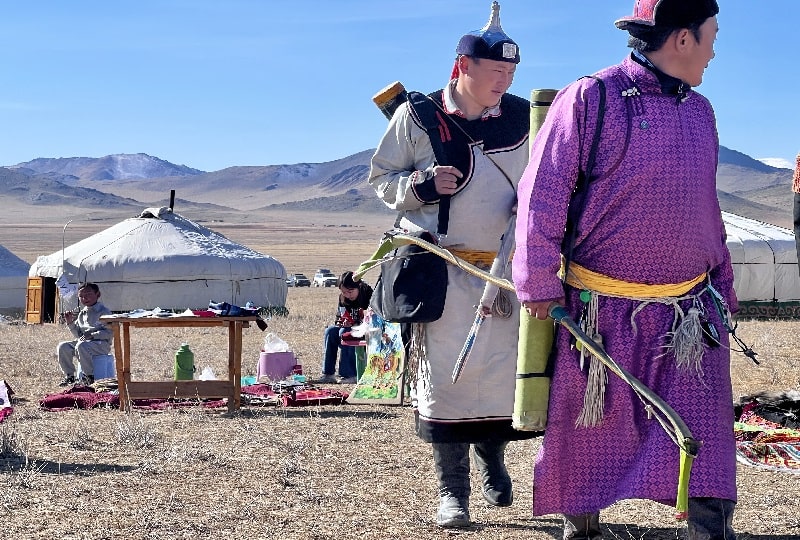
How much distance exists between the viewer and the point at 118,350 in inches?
334

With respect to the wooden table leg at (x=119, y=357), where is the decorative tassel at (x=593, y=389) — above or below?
above

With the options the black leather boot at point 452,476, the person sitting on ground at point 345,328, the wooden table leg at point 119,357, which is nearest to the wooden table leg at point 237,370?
the wooden table leg at point 119,357

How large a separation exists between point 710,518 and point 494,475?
1.50m

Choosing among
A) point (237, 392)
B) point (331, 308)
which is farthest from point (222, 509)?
point (331, 308)

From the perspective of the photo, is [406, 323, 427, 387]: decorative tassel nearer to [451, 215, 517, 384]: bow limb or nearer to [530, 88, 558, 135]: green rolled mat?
[451, 215, 517, 384]: bow limb

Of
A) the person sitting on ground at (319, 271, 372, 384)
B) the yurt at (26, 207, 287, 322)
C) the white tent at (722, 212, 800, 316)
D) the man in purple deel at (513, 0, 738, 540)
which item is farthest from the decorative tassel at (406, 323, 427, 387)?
the white tent at (722, 212, 800, 316)

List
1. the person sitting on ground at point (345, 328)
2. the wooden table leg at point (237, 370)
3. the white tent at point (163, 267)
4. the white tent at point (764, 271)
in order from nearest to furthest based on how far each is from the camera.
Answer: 1. the wooden table leg at point (237, 370)
2. the person sitting on ground at point (345, 328)
3. the white tent at point (163, 267)
4. the white tent at point (764, 271)

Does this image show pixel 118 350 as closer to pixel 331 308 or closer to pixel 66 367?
pixel 66 367

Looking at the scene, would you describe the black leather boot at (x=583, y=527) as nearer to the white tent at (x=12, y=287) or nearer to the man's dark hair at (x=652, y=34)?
the man's dark hair at (x=652, y=34)

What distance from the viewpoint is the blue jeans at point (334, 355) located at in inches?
433

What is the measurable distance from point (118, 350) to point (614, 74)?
559cm

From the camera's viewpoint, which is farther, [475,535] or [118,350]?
[118,350]

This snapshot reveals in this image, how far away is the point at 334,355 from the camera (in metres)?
11.2

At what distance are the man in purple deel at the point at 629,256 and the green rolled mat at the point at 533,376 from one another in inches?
1.6
